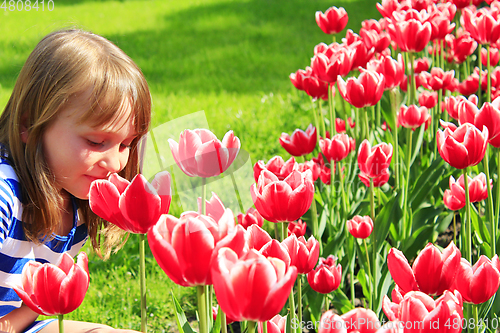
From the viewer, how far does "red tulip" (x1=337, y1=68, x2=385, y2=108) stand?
1.71m

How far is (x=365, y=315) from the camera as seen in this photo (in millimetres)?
639

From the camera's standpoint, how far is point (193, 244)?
62cm

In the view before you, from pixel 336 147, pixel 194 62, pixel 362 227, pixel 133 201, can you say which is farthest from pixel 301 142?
pixel 194 62

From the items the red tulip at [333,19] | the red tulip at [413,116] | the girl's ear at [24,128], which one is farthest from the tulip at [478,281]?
the red tulip at [333,19]

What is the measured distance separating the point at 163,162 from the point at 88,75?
0.51 meters

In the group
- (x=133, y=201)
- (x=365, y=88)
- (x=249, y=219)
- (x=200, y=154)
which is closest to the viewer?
(x=133, y=201)

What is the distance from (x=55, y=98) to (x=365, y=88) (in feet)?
3.47

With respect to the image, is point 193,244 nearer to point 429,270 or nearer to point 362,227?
point 429,270

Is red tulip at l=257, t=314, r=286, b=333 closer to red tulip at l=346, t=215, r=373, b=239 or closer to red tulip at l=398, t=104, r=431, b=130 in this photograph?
red tulip at l=346, t=215, r=373, b=239

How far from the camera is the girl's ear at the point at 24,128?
1450mm

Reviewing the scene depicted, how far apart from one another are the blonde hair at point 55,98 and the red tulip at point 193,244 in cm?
76

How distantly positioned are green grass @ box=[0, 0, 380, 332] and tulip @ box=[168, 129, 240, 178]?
790mm

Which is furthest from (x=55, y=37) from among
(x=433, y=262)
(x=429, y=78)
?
(x=429, y=78)

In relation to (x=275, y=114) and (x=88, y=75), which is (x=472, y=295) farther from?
(x=275, y=114)
